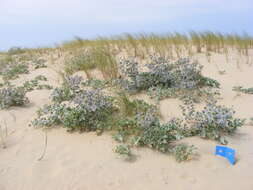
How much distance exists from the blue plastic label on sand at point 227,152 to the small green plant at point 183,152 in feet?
0.84

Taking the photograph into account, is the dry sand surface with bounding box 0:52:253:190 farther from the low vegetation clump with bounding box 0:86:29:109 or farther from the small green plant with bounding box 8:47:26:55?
the small green plant with bounding box 8:47:26:55

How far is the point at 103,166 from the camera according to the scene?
8.85 feet

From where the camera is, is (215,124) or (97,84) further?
(97,84)

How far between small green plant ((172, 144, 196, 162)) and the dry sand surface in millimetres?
57

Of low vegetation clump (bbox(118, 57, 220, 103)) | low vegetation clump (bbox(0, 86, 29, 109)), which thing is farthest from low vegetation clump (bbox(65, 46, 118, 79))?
low vegetation clump (bbox(0, 86, 29, 109))

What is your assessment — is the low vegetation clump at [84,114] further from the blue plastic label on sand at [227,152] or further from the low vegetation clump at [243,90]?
the low vegetation clump at [243,90]

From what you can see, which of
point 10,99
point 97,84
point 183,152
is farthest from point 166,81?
point 10,99

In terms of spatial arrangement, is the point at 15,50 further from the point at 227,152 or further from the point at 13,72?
the point at 227,152

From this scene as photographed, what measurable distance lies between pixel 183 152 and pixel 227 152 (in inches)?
17.6

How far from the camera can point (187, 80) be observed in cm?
443

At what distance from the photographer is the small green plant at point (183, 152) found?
268 cm

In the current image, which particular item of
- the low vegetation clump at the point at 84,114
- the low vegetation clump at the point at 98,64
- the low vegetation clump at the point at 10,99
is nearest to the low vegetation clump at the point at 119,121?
the low vegetation clump at the point at 84,114

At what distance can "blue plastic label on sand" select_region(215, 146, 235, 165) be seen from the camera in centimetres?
263

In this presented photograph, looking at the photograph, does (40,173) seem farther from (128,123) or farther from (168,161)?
(168,161)
